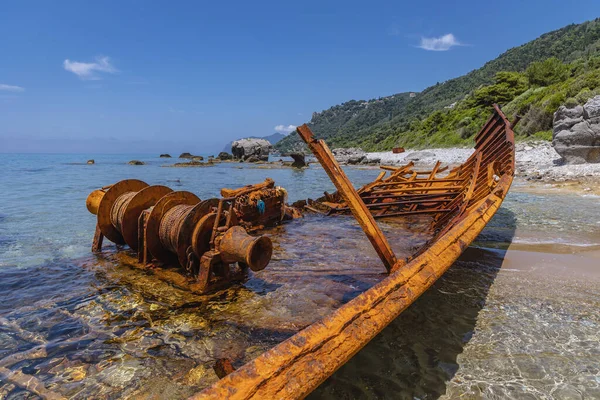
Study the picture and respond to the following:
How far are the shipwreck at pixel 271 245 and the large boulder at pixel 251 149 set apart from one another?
49747 mm

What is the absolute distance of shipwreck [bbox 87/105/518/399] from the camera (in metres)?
1.46

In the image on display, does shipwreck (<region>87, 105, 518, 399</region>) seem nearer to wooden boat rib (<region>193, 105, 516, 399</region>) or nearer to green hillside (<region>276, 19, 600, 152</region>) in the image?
wooden boat rib (<region>193, 105, 516, 399</region>)

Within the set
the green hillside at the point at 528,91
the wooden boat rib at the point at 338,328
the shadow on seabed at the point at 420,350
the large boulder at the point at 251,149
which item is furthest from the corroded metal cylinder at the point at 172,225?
the large boulder at the point at 251,149

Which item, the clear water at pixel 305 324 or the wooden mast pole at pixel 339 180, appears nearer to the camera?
the clear water at pixel 305 324

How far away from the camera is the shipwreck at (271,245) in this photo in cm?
146

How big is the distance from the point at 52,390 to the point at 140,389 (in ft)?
2.38

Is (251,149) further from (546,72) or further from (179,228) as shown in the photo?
(179,228)

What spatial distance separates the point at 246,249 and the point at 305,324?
109cm

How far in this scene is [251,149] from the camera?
5916 cm

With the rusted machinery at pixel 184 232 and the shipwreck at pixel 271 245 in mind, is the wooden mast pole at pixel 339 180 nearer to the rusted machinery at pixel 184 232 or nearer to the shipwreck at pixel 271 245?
the shipwreck at pixel 271 245

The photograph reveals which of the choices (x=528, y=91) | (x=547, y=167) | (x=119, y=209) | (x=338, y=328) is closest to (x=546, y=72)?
(x=528, y=91)

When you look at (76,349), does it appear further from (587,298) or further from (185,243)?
(587,298)

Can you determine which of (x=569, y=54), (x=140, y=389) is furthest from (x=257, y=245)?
(x=569, y=54)

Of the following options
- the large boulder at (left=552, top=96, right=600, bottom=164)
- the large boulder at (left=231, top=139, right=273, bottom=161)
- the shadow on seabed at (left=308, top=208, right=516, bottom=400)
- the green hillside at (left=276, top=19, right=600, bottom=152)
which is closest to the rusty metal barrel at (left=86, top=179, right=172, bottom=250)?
the shadow on seabed at (left=308, top=208, right=516, bottom=400)
